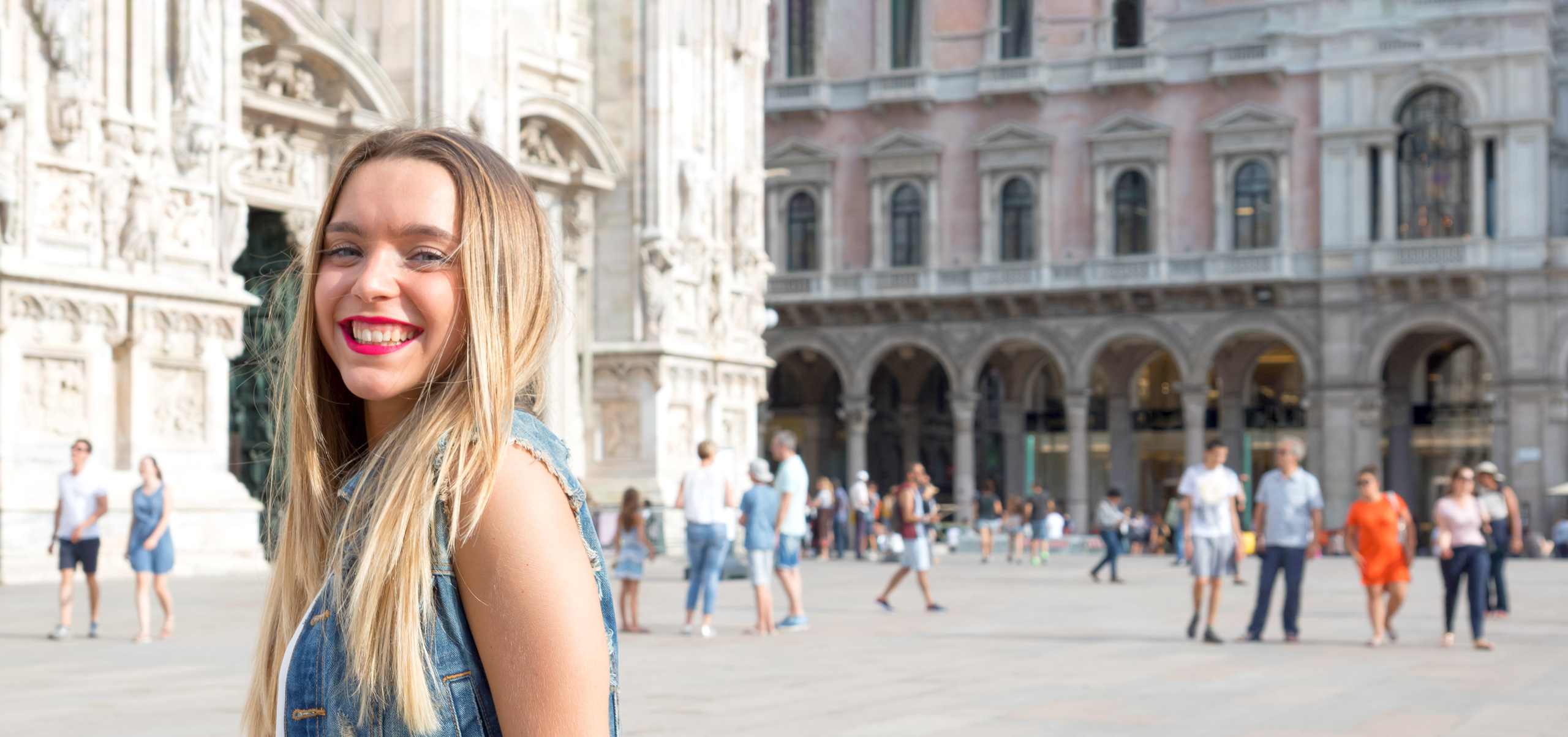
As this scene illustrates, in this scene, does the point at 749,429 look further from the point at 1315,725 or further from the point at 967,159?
the point at 1315,725

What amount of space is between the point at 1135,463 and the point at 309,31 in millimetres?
29820

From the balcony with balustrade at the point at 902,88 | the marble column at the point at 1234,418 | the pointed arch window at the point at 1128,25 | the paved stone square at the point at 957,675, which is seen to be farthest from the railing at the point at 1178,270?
the paved stone square at the point at 957,675

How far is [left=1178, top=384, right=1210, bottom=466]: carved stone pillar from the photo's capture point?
4159cm

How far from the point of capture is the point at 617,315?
25.4 metres

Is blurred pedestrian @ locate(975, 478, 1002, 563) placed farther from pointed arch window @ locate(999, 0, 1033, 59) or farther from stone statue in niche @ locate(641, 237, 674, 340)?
pointed arch window @ locate(999, 0, 1033, 59)

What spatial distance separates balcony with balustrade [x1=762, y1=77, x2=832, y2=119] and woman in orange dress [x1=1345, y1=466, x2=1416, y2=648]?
106 ft

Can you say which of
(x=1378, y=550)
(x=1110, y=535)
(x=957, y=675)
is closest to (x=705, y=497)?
(x=957, y=675)

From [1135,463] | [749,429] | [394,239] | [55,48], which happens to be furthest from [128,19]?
[1135,463]

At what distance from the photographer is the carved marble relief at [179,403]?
1784cm

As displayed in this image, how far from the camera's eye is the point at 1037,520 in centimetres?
2980

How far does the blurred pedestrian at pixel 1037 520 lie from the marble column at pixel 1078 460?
11.8 m

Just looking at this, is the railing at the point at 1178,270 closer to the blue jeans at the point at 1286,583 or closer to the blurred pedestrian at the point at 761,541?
the blue jeans at the point at 1286,583

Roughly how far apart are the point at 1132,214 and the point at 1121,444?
21.2ft

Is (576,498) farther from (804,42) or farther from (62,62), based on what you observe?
(804,42)
